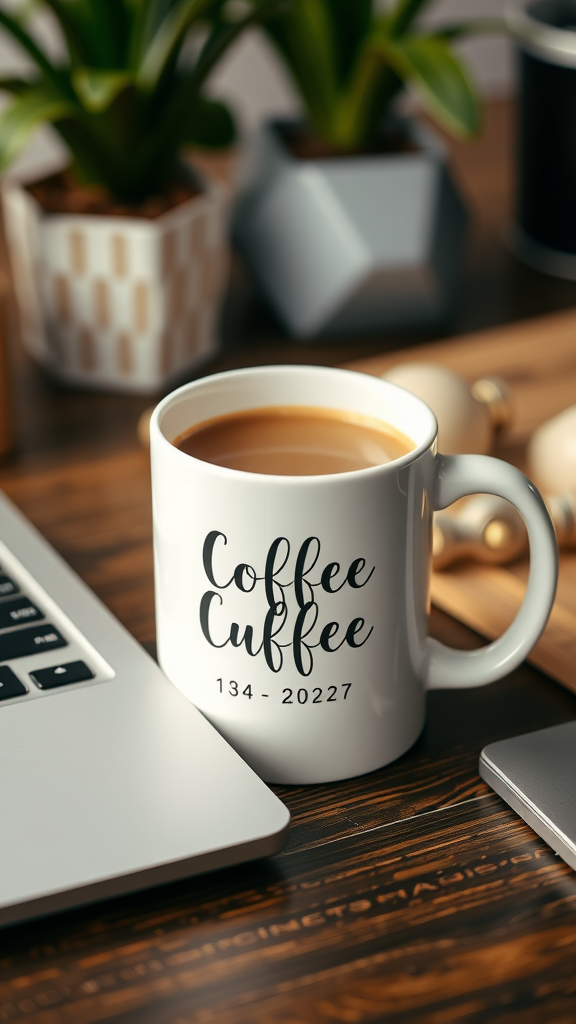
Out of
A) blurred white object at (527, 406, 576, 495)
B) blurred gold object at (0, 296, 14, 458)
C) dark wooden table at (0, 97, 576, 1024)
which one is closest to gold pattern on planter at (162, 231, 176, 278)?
blurred gold object at (0, 296, 14, 458)

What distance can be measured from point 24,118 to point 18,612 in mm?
339

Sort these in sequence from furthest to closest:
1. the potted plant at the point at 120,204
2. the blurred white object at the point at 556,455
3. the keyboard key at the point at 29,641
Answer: the potted plant at the point at 120,204, the blurred white object at the point at 556,455, the keyboard key at the point at 29,641

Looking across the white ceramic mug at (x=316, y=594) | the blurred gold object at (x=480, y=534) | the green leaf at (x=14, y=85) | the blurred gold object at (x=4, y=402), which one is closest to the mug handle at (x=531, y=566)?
the white ceramic mug at (x=316, y=594)

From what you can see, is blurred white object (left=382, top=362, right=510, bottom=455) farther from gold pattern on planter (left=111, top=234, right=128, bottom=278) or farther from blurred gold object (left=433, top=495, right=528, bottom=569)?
gold pattern on planter (left=111, top=234, right=128, bottom=278)

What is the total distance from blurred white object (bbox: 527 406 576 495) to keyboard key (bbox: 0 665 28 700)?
304mm

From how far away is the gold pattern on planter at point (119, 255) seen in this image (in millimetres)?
719

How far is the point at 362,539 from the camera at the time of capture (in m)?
0.39

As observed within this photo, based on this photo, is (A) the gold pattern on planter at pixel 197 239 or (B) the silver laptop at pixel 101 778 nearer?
(B) the silver laptop at pixel 101 778

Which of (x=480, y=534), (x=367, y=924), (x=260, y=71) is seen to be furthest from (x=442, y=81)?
(x=260, y=71)

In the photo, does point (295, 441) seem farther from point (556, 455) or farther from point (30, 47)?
point (30, 47)

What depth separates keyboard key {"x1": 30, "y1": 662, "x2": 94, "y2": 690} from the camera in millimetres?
442

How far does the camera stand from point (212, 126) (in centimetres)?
85

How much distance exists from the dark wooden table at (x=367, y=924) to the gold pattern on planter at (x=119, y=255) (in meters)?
0.37

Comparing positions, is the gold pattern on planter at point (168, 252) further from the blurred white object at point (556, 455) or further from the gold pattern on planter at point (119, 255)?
the blurred white object at point (556, 455)
